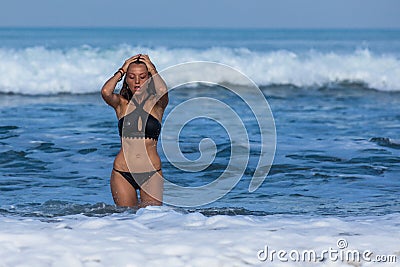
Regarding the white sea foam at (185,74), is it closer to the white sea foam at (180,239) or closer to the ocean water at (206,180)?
the ocean water at (206,180)

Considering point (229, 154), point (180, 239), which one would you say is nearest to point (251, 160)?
point (229, 154)

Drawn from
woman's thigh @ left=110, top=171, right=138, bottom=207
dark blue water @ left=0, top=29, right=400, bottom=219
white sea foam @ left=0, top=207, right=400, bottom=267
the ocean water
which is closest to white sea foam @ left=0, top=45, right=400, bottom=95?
the ocean water

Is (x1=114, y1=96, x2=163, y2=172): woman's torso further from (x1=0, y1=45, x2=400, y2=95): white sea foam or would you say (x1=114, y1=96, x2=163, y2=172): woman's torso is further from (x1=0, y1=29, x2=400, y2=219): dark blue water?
(x1=0, y1=45, x2=400, y2=95): white sea foam

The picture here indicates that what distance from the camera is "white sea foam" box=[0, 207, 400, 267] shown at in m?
4.92

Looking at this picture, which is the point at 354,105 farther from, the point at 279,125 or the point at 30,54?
the point at 30,54

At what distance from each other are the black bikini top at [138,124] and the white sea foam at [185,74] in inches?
613

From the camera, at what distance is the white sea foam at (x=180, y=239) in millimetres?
4918

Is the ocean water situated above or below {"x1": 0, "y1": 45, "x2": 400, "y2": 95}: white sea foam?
below

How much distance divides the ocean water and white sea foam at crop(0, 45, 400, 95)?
0.16 m

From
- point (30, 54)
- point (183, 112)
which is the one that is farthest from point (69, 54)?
point (183, 112)

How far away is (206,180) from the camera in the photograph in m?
9.56

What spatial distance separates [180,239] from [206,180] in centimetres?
430

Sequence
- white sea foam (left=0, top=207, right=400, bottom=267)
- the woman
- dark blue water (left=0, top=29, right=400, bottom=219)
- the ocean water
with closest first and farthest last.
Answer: white sea foam (left=0, top=207, right=400, bottom=267) → the ocean water → the woman → dark blue water (left=0, top=29, right=400, bottom=219)

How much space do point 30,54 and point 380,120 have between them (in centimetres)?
1674
